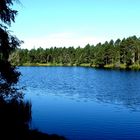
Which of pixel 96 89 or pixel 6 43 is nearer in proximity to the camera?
pixel 6 43

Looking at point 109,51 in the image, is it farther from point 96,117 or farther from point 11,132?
point 11,132

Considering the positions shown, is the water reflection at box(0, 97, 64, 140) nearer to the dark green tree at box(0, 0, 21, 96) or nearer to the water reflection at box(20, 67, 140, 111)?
the dark green tree at box(0, 0, 21, 96)

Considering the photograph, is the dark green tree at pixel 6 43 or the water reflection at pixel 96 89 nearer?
the dark green tree at pixel 6 43

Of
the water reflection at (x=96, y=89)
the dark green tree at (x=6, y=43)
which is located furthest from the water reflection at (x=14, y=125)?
the water reflection at (x=96, y=89)

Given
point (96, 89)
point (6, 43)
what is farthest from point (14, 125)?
point (96, 89)

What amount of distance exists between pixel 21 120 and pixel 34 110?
1662cm

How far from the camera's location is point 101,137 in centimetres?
2944

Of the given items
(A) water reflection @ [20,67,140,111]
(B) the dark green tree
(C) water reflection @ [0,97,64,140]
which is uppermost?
(B) the dark green tree

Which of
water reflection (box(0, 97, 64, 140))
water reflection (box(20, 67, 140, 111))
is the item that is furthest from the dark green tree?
water reflection (box(20, 67, 140, 111))

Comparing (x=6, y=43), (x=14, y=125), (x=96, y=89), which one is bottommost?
(x=96, y=89)

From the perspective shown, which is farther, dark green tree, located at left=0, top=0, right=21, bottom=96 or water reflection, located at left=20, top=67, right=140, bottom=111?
water reflection, located at left=20, top=67, right=140, bottom=111

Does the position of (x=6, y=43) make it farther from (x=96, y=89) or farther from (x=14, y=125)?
(x=96, y=89)

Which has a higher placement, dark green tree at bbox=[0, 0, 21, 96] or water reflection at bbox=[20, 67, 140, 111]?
dark green tree at bbox=[0, 0, 21, 96]

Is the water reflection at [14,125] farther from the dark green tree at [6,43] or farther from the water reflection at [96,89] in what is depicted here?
the water reflection at [96,89]
